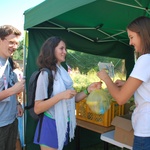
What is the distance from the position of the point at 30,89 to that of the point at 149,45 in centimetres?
106

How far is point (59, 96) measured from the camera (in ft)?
5.64

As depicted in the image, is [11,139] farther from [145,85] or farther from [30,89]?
[145,85]

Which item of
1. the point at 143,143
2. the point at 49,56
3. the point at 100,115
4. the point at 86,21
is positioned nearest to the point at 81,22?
the point at 86,21

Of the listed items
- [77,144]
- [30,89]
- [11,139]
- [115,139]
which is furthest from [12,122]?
[77,144]

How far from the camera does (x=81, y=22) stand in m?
3.23

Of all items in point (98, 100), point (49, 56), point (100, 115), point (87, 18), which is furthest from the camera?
point (87, 18)

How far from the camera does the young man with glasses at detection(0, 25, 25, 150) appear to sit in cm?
187

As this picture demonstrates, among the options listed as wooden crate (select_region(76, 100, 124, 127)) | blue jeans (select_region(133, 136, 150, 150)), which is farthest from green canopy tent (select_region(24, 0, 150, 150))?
blue jeans (select_region(133, 136, 150, 150))

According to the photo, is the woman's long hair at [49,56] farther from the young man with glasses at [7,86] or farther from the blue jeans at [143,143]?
the blue jeans at [143,143]

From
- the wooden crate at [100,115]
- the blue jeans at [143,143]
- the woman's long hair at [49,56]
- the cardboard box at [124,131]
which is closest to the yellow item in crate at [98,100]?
the cardboard box at [124,131]

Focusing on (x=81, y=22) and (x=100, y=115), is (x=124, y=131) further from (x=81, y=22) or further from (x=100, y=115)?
(x=81, y=22)

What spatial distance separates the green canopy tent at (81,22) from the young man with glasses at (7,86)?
0.38 metres

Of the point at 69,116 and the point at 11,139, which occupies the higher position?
the point at 69,116

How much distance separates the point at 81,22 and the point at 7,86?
173 centimetres
